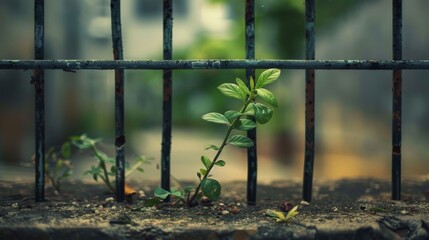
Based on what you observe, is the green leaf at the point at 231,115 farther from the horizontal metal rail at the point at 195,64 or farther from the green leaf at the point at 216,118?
the horizontal metal rail at the point at 195,64

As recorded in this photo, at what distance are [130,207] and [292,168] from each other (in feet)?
25.1

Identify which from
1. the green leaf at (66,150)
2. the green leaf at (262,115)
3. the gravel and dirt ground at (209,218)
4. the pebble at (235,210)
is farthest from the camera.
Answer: the green leaf at (66,150)

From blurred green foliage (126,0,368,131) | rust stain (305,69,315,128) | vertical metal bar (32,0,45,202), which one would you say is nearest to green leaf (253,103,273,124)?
rust stain (305,69,315,128)

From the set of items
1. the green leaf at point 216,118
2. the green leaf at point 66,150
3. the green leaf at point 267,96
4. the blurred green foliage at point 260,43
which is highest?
the blurred green foliage at point 260,43

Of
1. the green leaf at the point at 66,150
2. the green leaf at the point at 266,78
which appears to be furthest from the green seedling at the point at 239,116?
the green leaf at the point at 66,150

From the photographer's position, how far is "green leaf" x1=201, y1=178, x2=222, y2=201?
1.91m

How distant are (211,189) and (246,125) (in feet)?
0.84

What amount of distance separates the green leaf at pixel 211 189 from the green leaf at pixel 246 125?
213 millimetres

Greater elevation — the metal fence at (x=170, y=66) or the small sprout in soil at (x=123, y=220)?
the metal fence at (x=170, y=66)

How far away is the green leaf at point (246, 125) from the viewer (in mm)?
1955

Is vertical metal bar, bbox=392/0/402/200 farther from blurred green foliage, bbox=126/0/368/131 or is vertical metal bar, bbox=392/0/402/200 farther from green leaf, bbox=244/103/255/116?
blurred green foliage, bbox=126/0/368/131

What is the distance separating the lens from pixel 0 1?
747cm

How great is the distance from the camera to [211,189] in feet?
6.29

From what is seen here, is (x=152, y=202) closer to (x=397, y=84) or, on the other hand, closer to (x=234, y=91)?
(x=234, y=91)
